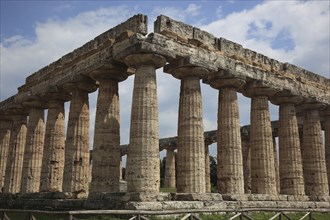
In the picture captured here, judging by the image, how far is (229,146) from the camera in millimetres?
25625

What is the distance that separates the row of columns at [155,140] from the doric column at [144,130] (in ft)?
0.18

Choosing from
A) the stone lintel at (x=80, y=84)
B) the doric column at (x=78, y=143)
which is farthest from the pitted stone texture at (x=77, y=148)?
the stone lintel at (x=80, y=84)

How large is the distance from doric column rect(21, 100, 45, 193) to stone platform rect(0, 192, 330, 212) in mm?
1615

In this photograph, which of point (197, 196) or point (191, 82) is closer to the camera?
point (197, 196)

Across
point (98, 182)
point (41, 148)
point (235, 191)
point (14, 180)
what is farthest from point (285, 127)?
point (14, 180)

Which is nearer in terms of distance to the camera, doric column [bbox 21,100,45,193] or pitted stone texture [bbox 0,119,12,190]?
doric column [bbox 21,100,45,193]

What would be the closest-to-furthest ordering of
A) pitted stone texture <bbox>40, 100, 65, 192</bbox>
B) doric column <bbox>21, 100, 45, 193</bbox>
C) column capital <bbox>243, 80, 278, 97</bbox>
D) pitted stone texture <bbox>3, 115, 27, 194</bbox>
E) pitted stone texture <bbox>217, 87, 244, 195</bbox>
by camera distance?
1. pitted stone texture <bbox>217, 87, 244, 195</bbox>
2. column capital <bbox>243, 80, 278, 97</bbox>
3. pitted stone texture <bbox>40, 100, 65, 192</bbox>
4. doric column <bbox>21, 100, 45, 193</bbox>
5. pitted stone texture <bbox>3, 115, 27, 194</bbox>

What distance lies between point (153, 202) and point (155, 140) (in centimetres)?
366

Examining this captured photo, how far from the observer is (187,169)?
22.9 m

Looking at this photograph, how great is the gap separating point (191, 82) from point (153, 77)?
2.96 m

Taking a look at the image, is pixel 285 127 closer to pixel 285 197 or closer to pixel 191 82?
pixel 285 197

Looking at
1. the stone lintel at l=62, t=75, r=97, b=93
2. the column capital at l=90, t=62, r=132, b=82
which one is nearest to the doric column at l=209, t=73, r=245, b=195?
the column capital at l=90, t=62, r=132, b=82

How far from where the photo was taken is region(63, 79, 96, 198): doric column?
25672mm

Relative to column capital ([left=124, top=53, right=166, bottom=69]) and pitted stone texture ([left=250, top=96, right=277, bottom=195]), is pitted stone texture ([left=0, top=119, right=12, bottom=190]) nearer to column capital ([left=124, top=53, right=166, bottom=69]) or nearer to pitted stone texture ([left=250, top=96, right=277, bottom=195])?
column capital ([left=124, top=53, right=166, bottom=69])
